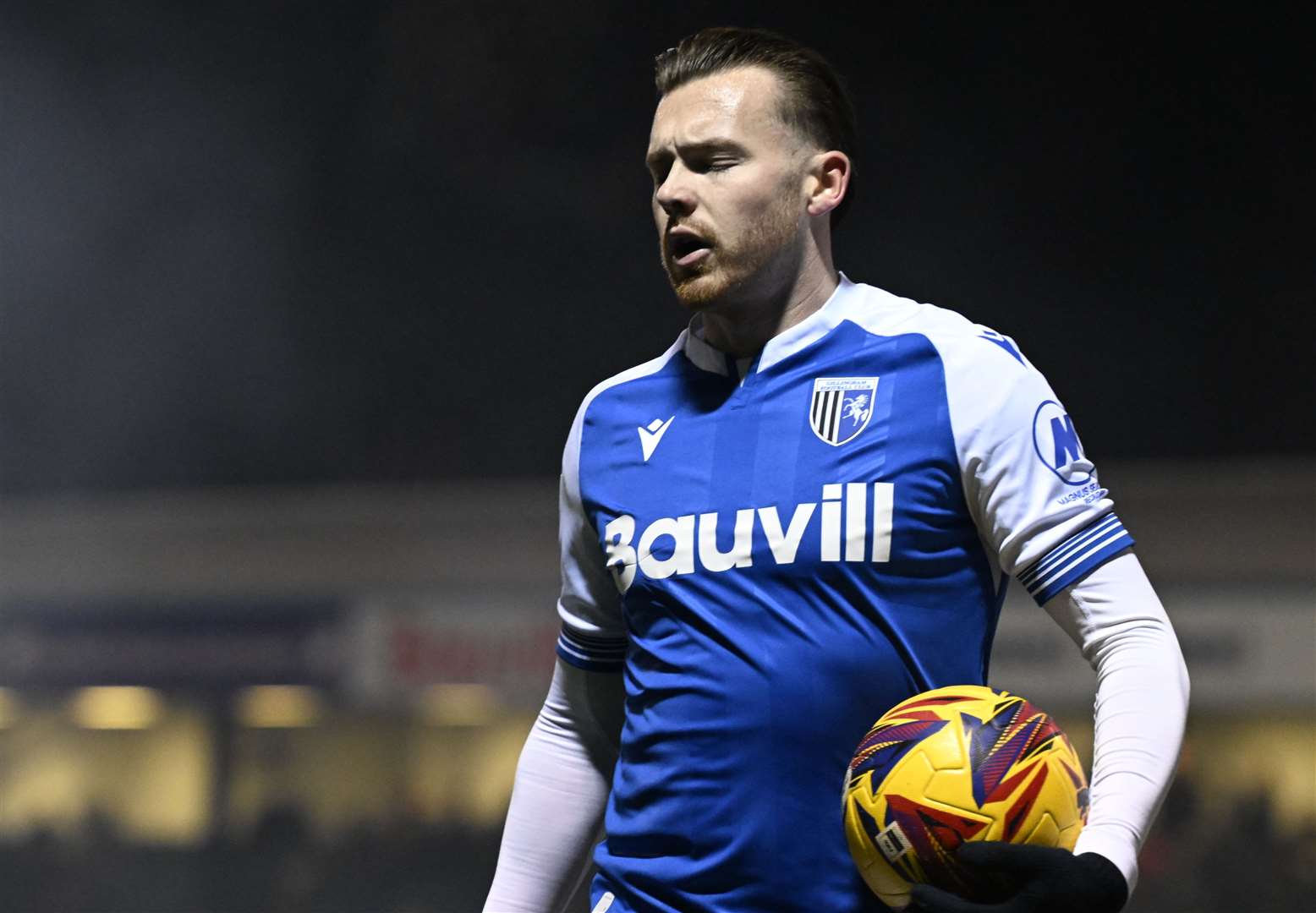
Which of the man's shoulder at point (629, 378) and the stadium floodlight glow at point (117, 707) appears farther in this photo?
the stadium floodlight glow at point (117, 707)

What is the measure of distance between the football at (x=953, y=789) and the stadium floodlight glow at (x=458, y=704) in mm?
8254

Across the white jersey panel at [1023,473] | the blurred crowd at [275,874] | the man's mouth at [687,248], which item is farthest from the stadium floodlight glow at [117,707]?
the white jersey panel at [1023,473]

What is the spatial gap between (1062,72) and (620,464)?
7883 mm

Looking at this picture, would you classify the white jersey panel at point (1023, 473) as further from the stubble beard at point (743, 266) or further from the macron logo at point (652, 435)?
the macron logo at point (652, 435)

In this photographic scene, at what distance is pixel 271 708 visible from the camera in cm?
991

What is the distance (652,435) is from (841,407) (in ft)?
0.78

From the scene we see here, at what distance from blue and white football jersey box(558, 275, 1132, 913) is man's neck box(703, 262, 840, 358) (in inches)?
2.4

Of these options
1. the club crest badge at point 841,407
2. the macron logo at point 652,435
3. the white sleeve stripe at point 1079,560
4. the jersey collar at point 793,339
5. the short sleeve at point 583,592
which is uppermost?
the jersey collar at point 793,339

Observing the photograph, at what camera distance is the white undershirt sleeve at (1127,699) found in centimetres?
138

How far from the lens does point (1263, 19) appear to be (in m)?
8.85

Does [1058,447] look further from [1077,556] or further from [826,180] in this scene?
[826,180]

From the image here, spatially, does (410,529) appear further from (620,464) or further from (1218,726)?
(620,464)

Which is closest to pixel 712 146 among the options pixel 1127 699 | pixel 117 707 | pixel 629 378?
pixel 629 378

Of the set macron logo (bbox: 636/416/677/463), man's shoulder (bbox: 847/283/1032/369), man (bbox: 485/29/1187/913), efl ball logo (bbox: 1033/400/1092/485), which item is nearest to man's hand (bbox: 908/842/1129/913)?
man (bbox: 485/29/1187/913)
